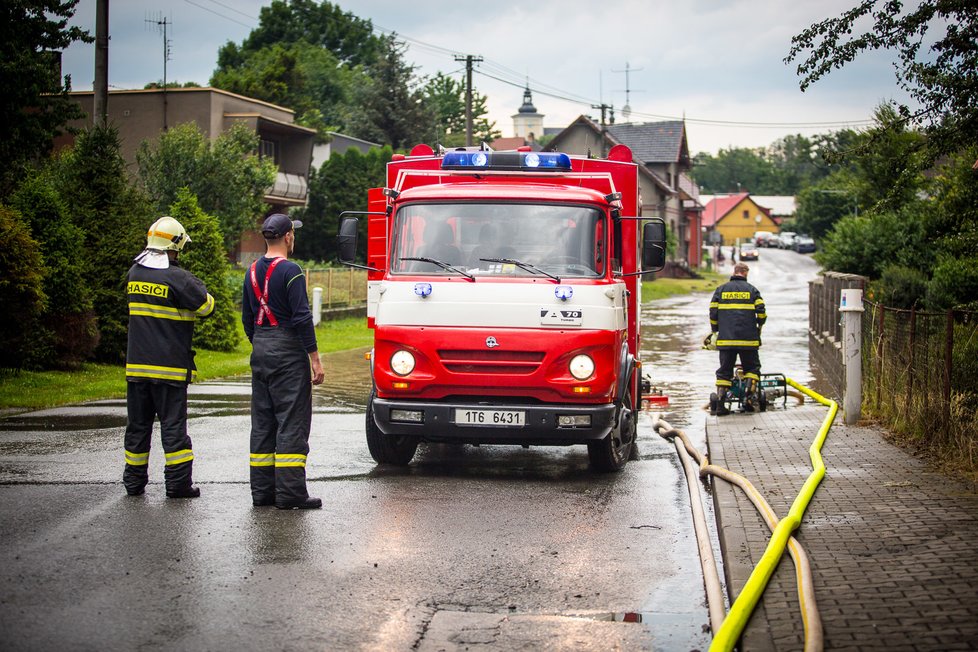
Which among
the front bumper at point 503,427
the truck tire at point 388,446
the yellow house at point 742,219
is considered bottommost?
the truck tire at point 388,446

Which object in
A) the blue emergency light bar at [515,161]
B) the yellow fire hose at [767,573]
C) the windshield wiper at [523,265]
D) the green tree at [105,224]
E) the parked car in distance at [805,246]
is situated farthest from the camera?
the parked car in distance at [805,246]

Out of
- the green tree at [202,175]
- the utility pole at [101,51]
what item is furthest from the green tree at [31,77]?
the utility pole at [101,51]

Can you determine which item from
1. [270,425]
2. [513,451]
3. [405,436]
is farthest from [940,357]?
[270,425]

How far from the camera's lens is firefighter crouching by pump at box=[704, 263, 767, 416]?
14070 millimetres

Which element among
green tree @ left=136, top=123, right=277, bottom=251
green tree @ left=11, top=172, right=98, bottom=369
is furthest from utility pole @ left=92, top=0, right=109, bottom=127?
green tree @ left=136, top=123, right=277, bottom=251

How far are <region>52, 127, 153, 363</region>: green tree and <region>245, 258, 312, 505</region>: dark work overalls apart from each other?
10.6 meters

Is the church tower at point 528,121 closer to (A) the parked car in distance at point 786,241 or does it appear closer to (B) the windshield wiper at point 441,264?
(A) the parked car in distance at point 786,241

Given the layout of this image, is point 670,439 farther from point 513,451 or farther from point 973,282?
point 973,282

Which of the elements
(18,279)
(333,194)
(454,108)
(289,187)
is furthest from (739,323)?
(454,108)

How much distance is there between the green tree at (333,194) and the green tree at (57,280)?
31634mm

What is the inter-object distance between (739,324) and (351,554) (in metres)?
8.16

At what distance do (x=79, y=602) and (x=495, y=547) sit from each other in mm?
2550

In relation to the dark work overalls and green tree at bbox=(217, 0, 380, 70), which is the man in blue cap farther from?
green tree at bbox=(217, 0, 380, 70)

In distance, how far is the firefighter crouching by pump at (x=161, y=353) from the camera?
27.6 feet
